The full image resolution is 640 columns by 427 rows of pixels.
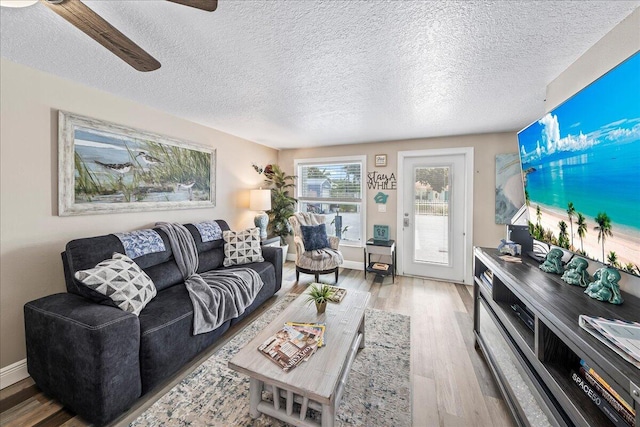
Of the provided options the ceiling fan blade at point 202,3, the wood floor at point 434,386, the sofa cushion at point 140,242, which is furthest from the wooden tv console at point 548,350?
the sofa cushion at point 140,242

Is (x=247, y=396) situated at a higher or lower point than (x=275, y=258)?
lower

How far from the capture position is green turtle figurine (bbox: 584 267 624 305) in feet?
3.50

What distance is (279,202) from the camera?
450 centimetres

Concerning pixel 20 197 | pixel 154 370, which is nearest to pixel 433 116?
pixel 154 370

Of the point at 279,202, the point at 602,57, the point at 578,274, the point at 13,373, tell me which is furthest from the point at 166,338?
the point at 602,57

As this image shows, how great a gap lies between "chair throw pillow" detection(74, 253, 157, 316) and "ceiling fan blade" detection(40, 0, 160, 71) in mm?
1412

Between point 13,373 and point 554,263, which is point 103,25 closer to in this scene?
point 13,373

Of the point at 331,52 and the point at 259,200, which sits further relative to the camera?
the point at 259,200

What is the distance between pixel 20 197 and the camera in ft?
5.80

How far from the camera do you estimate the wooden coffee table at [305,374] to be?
117 centimetres

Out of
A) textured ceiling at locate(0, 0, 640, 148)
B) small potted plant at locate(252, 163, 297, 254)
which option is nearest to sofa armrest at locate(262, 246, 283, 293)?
small potted plant at locate(252, 163, 297, 254)

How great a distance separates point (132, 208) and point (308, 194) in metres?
2.85

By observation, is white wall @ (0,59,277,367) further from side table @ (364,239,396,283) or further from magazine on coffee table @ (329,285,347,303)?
side table @ (364,239,396,283)

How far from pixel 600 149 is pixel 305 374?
70.8 inches
